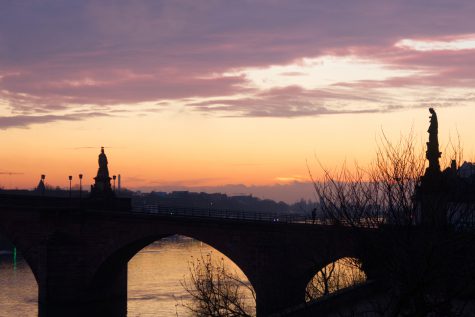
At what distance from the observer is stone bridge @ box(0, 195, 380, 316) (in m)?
47.5

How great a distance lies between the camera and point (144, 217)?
54.2 m

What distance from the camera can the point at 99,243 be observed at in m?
56.0

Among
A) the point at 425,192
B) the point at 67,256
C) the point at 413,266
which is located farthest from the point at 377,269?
the point at 67,256

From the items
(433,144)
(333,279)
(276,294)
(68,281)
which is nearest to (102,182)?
(68,281)

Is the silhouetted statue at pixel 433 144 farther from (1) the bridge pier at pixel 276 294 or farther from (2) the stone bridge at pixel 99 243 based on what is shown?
(2) the stone bridge at pixel 99 243

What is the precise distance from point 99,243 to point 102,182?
332 inches

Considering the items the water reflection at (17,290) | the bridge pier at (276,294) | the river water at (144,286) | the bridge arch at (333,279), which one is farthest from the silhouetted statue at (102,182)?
the bridge arch at (333,279)

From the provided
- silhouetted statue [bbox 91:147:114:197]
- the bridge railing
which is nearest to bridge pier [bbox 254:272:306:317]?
the bridge railing

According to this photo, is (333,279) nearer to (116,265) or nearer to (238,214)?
(238,214)

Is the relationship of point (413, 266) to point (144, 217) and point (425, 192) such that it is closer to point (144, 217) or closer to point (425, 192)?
point (425, 192)

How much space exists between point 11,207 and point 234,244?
65.1ft

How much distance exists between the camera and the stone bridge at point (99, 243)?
156ft

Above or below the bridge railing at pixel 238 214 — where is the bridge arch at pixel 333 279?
below

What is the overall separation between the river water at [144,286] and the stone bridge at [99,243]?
1869mm
